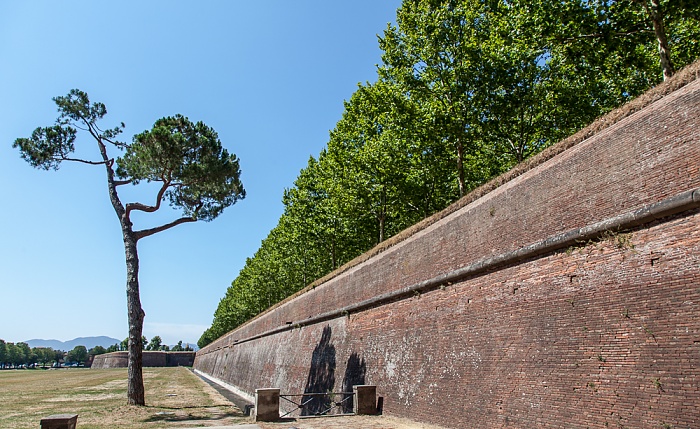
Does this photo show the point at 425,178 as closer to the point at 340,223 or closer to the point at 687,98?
the point at 340,223

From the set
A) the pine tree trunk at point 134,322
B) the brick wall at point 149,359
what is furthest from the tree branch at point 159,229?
the brick wall at point 149,359

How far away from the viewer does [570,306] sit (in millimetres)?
7000

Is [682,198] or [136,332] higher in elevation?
[682,198]

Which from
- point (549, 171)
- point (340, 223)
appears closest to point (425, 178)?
point (340, 223)

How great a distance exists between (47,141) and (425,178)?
14610mm

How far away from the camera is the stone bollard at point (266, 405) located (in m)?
11.1

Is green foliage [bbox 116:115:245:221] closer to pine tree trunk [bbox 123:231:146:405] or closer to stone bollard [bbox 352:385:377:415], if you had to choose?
pine tree trunk [bbox 123:231:146:405]

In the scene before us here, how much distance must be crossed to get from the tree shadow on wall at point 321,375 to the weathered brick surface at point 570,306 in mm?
3584

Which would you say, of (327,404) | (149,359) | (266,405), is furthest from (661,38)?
(149,359)

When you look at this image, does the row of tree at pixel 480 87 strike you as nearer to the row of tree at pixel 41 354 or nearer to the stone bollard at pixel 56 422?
the stone bollard at pixel 56 422

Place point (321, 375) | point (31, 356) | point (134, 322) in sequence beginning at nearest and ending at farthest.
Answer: point (134, 322)
point (321, 375)
point (31, 356)

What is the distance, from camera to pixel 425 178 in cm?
2053

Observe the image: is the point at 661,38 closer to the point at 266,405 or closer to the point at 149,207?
the point at 266,405

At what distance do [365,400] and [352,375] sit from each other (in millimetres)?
2213
